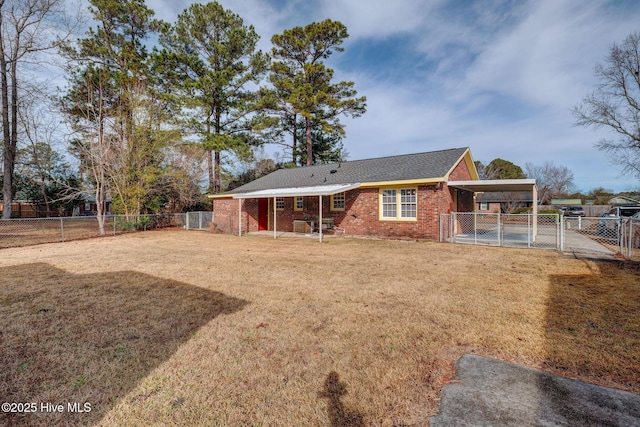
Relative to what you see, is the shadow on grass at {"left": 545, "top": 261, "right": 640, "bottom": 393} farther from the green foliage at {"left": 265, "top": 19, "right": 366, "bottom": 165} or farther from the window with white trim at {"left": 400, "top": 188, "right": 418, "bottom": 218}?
the green foliage at {"left": 265, "top": 19, "right": 366, "bottom": 165}

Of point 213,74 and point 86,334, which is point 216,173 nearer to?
point 213,74

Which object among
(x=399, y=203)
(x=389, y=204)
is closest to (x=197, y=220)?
(x=389, y=204)

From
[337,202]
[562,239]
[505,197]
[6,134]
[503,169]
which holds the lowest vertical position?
[562,239]

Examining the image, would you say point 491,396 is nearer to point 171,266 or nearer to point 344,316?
point 344,316

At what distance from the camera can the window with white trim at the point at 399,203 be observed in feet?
40.9

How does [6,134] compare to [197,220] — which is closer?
[6,134]

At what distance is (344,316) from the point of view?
156 inches

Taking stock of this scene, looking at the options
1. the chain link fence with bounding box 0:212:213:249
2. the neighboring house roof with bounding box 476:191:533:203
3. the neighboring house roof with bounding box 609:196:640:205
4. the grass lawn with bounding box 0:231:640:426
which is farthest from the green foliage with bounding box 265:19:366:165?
the neighboring house roof with bounding box 609:196:640:205

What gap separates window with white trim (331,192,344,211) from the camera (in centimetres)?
1466

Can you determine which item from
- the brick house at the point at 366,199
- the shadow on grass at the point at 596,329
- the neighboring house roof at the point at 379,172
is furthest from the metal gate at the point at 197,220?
the shadow on grass at the point at 596,329

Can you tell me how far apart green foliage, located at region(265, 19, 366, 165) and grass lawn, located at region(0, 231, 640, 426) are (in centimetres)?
1989

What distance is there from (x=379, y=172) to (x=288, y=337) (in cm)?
1211

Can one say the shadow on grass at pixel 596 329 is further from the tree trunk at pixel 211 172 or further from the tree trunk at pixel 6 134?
the tree trunk at pixel 6 134

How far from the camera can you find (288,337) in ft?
11.0
